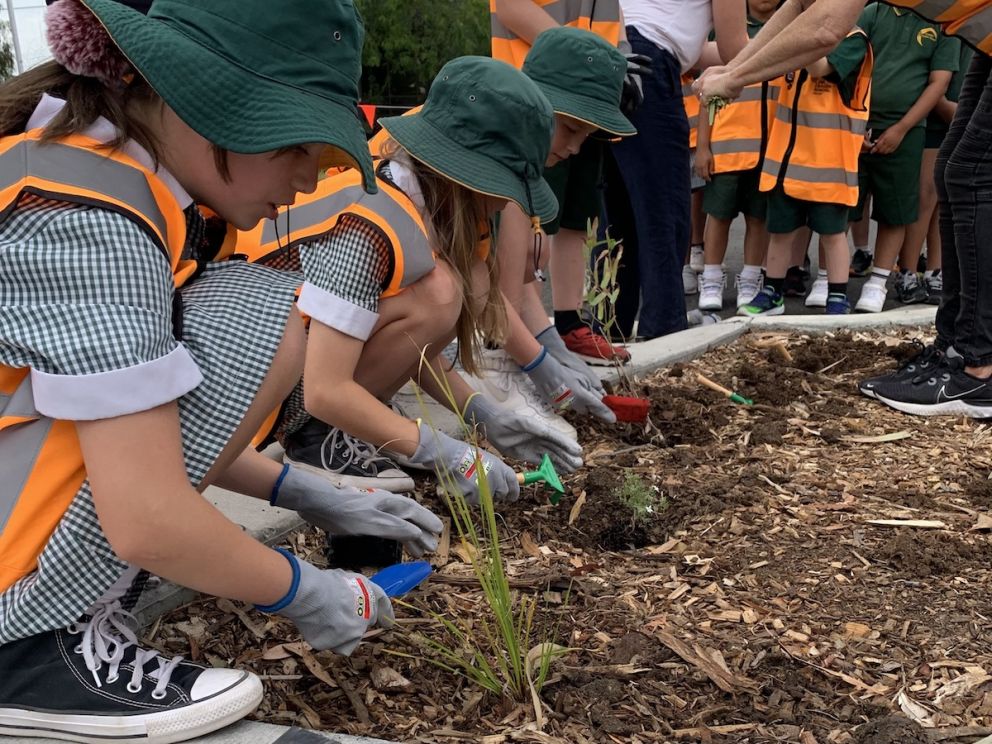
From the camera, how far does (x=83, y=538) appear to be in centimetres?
136

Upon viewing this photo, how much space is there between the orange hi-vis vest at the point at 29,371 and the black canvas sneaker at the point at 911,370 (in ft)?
7.94

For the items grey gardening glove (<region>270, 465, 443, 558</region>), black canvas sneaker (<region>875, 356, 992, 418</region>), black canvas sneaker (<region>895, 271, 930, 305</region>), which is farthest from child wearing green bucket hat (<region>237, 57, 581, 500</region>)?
black canvas sneaker (<region>895, 271, 930, 305</region>)

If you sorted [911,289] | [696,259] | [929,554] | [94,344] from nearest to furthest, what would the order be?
[94,344], [929,554], [911,289], [696,259]

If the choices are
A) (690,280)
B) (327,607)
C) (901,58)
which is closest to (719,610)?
(327,607)

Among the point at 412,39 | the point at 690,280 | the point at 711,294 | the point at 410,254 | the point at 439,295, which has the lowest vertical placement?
the point at 412,39

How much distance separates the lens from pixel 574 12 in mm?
3686

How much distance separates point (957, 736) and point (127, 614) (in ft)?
4.16

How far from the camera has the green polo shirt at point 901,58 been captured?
5.22m

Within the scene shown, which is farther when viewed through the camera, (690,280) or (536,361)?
(690,280)

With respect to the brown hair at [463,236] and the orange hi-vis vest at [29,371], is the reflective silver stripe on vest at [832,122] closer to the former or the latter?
the brown hair at [463,236]

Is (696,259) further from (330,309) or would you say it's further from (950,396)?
(330,309)

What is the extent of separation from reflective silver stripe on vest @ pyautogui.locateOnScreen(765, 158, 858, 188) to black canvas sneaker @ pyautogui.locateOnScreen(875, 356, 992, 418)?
2.19 m

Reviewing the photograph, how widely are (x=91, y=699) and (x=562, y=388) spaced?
165 centimetres

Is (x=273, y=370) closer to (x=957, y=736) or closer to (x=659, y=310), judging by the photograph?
(x=957, y=736)
